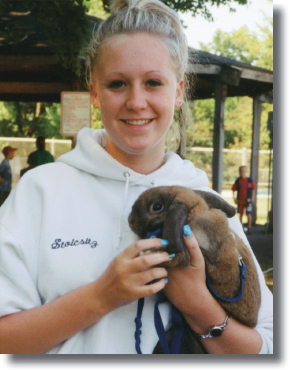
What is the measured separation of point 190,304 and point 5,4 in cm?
362

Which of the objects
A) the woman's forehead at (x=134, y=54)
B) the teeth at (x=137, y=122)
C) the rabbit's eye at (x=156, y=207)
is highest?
the woman's forehead at (x=134, y=54)

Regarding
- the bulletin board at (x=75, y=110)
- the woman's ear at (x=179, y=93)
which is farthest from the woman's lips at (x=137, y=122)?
the bulletin board at (x=75, y=110)

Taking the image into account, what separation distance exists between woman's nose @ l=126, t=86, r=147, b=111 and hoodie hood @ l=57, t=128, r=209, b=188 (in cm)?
26

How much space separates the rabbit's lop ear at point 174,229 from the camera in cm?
118

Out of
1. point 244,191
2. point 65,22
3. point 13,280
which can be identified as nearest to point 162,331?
point 13,280

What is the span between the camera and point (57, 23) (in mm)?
3648

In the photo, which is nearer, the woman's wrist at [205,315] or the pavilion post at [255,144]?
the woman's wrist at [205,315]

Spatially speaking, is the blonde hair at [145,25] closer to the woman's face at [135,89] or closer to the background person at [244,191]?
the woman's face at [135,89]

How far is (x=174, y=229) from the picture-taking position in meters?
1.18

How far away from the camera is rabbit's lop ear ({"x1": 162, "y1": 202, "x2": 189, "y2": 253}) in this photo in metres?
1.18

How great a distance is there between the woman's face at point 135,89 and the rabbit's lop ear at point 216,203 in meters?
0.27

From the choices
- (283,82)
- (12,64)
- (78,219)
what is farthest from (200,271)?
(12,64)

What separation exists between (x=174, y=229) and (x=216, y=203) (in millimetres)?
349

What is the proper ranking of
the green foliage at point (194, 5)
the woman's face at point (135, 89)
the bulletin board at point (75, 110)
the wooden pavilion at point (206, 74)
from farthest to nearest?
the wooden pavilion at point (206, 74), the bulletin board at point (75, 110), the green foliage at point (194, 5), the woman's face at point (135, 89)
